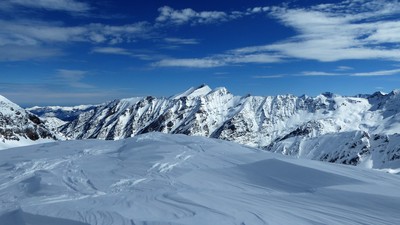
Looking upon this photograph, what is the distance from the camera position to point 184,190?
13383 millimetres

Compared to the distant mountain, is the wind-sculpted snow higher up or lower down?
higher up

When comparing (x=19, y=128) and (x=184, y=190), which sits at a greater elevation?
(x=184, y=190)

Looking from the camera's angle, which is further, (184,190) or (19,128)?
(19,128)

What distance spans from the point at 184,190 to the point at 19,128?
3047 inches

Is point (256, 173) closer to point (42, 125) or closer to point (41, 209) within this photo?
point (41, 209)

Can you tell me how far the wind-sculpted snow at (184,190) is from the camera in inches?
421

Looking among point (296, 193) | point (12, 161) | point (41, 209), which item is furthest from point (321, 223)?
point (12, 161)

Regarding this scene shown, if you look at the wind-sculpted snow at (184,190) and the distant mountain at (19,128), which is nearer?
the wind-sculpted snow at (184,190)

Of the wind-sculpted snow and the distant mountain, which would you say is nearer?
the wind-sculpted snow

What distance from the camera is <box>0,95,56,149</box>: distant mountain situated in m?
78.0

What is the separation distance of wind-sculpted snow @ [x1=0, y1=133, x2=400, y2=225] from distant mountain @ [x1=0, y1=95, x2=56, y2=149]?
63.4 m

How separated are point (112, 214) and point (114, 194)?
7.62 feet

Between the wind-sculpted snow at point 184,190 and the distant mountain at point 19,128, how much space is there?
6340 centimetres

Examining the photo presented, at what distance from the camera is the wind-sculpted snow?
10688 millimetres
